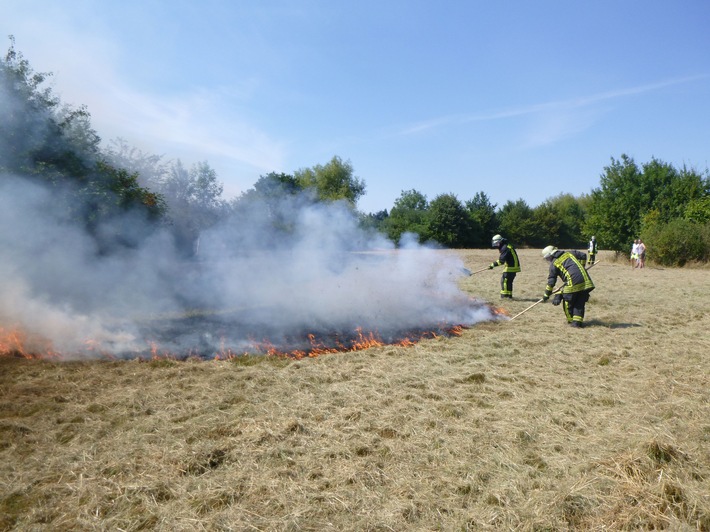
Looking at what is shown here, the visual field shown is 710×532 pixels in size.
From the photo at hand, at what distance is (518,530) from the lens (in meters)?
2.91

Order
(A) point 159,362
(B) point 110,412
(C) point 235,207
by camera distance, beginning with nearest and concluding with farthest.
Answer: (B) point 110,412
(A) point 159,362
(C) point 235,207

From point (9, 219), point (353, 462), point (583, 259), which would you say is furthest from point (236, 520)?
point (583, 259)

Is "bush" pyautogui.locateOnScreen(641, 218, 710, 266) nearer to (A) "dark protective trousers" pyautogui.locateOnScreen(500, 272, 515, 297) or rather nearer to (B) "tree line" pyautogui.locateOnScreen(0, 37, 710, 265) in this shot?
(B) "tree line" pyautogui.locateOnScreen(0, 37, 710, 265)

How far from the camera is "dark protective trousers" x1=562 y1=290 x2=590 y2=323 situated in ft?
30.3

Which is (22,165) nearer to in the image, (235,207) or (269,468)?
(235,207)

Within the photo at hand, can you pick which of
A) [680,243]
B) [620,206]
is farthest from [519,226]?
[680,243]

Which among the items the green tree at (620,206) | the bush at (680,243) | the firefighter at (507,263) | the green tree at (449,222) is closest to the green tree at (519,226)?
the green tree at (449,222)

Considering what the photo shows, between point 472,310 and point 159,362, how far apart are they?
24.9ft

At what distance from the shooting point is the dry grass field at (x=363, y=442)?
10.1 ft

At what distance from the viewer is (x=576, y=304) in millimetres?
9297

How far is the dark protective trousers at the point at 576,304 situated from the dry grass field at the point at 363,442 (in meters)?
2.06

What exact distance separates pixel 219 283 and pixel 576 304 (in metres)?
9.74

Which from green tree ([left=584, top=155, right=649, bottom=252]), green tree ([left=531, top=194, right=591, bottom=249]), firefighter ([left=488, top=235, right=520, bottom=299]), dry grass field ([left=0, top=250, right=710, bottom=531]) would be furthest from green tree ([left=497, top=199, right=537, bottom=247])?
dry grass field ([left=0, top=250, right=710, bottom=531])

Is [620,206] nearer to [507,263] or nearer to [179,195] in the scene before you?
[507,263]
